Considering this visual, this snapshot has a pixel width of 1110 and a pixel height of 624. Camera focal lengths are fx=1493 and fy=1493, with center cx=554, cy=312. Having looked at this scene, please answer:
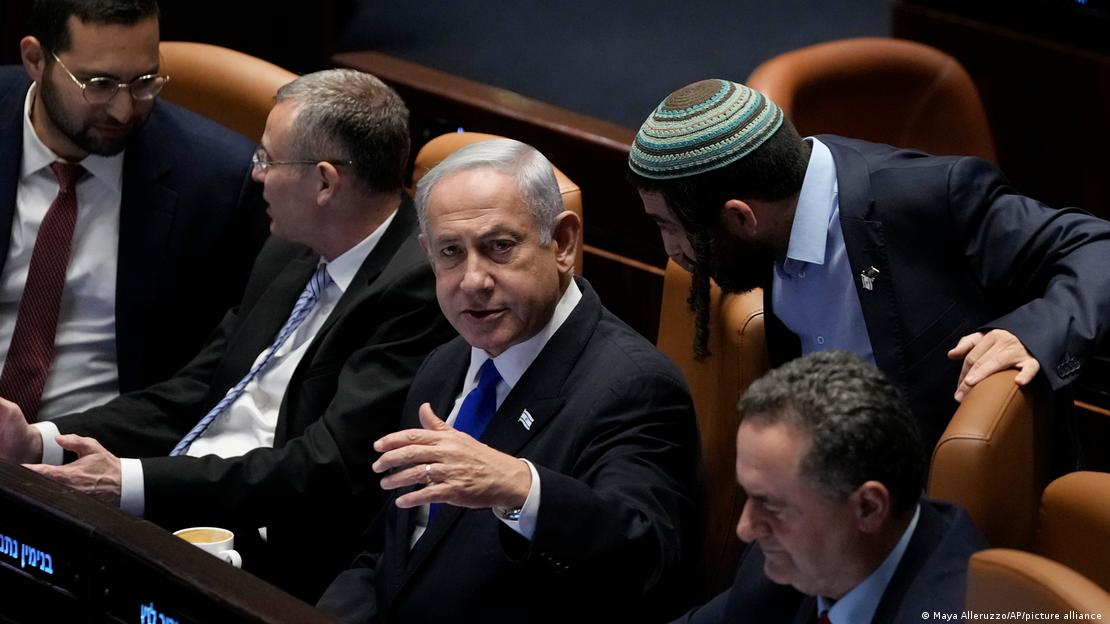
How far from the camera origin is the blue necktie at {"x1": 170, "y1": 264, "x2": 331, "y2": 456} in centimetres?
260

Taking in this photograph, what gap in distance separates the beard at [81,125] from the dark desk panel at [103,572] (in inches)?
51.3

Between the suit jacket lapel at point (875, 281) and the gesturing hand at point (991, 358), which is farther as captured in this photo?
the suit jacket lapel at point (875, 281)

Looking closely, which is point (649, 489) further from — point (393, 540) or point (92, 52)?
point (92, 52)

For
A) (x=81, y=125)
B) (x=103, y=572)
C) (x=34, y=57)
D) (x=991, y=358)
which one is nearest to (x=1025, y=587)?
(x=991, y=358)

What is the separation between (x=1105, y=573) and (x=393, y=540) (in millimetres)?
974

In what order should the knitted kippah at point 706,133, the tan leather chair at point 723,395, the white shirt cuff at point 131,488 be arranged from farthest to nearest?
the white shirt cuff at point 131,488 < the tan leather chair at point 723,395 < the knitted kippah at point 706,133

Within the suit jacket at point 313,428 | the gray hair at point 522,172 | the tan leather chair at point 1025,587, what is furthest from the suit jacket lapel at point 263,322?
the tan leather chair at point 1025,587

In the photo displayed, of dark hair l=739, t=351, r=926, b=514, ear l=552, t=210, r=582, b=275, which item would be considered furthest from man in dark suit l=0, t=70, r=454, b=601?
dark hair l=739, t=351, r=926, b=514

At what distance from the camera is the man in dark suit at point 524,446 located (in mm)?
1845

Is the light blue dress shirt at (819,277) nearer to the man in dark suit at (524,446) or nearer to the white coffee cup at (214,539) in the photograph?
the man in dark suit at (524,446)

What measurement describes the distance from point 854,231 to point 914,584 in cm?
72

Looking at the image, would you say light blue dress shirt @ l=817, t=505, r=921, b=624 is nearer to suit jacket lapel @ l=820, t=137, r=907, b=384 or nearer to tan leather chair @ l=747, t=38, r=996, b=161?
suit jacket lapel @ l=820, t=137, r=907, b=384

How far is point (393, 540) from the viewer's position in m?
2.16

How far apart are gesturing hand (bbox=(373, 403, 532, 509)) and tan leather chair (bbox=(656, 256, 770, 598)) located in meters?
0.47
